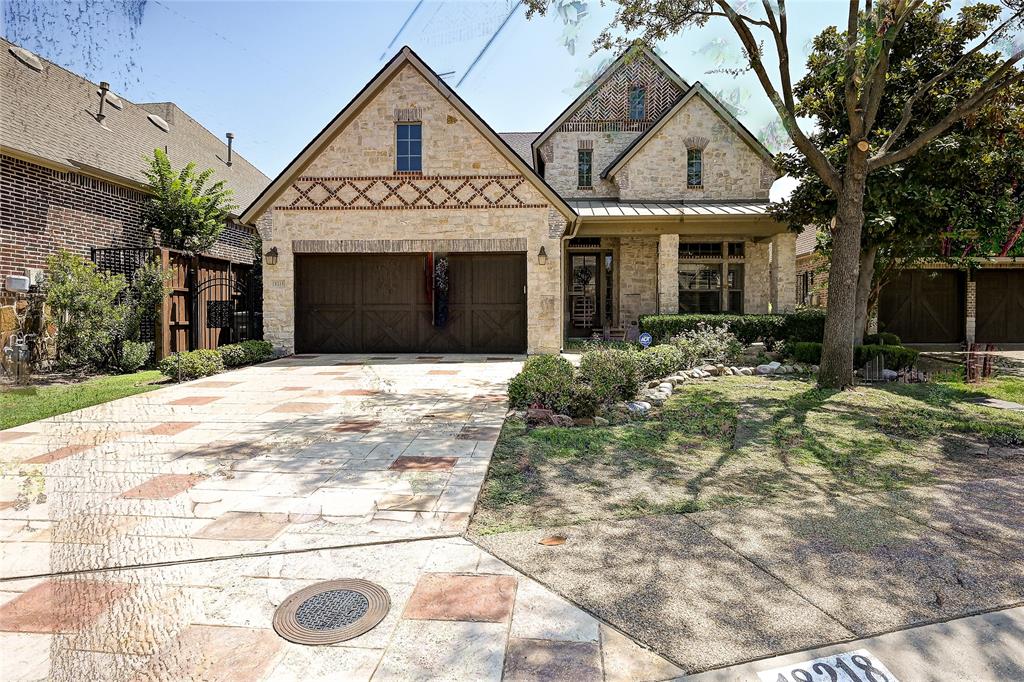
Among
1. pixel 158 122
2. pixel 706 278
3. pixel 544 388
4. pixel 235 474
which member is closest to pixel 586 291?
pixel 706 278

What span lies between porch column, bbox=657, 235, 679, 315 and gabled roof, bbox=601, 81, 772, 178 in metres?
3.28

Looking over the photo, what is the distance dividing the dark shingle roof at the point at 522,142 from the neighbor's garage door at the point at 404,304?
8.54 m

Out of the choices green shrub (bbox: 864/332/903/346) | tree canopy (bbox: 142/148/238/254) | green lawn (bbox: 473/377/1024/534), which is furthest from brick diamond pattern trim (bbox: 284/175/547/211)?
green shrub (bbox: 864/332/903/346)

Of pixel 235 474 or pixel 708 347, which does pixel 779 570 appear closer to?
pixel 235 474

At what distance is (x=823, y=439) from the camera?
557 cm

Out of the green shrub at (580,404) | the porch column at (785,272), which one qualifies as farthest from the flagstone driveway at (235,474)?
the porch column at (785,272)

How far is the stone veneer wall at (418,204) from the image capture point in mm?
12922

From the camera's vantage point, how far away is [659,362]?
914 centimetres

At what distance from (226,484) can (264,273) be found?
33.4ft

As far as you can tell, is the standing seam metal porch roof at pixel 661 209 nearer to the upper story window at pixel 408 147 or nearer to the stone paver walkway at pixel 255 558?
the upper story window at pixel 408 147

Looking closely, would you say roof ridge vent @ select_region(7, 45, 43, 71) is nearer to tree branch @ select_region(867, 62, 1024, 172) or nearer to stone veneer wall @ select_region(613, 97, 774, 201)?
tree branch @ select_region(867, 62, 1024, 172)

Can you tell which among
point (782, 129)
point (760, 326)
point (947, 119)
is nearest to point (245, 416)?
point (782, 129)

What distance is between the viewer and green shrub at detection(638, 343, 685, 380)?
892 cm

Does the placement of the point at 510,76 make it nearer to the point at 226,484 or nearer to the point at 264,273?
the point at 226,484
